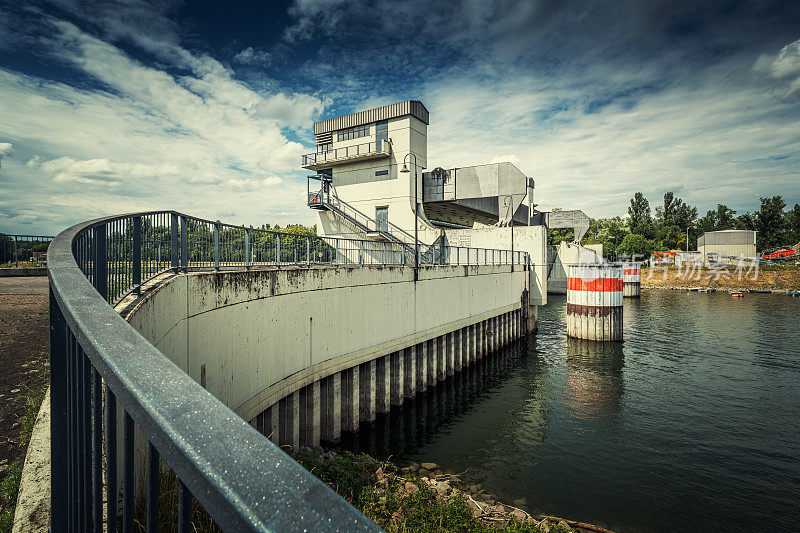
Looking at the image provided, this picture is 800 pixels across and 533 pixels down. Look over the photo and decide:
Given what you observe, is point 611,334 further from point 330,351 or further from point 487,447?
point 330,351

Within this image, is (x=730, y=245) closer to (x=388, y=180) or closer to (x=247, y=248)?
(x=388, y=180)

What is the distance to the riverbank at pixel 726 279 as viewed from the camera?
6156 cm

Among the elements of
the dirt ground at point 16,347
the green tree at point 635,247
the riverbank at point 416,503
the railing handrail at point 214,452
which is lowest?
the riverbank at point 416,503

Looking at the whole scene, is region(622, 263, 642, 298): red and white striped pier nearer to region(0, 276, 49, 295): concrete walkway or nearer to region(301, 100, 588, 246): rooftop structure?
region(301, 100, 588, 246): rooftop structure

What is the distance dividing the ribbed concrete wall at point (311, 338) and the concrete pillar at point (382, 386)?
0.12 ft

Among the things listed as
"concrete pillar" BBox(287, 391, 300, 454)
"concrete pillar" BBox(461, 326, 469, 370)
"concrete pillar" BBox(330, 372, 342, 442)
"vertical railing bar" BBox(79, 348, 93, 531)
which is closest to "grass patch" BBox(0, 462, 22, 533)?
"vertical railing bar" BBox(79, 348, 93, 531)

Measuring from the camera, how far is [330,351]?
12914 millimetres

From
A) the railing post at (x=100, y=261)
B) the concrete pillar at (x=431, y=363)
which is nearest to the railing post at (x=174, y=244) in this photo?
the railing post at (x=100, y=261)

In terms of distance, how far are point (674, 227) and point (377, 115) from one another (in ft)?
308

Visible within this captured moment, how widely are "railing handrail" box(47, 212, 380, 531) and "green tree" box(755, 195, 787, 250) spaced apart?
390ft

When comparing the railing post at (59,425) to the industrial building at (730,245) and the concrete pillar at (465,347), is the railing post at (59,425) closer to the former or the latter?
the concrete pillar at (465,347)

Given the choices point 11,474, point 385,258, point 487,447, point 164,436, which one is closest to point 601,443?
point 487,447

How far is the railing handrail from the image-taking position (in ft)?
2.41

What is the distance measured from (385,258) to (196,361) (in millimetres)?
11350
